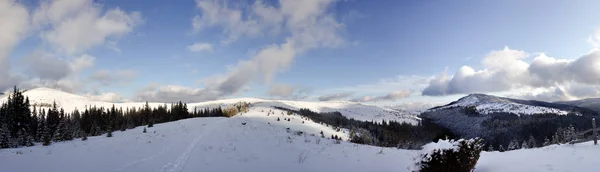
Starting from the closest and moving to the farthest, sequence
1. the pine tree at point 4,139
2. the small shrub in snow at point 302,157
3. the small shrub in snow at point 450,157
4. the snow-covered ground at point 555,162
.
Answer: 1. the small shrub in snow at point 450,157
2. the snow-covered ground at point 555,162
3. the small shrub in snow at point 302,157
4. the pine tree at point 4,139

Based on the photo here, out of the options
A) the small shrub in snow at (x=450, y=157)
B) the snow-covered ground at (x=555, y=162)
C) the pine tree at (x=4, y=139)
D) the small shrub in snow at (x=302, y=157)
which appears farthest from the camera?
the pine tree at (x=4, y=139)

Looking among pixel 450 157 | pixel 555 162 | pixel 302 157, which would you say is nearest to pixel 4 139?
pixel 302 157

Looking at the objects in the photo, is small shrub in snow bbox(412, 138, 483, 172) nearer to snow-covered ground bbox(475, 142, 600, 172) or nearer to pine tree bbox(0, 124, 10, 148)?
snow-covered ground bbox(475, 142, 600, 172)

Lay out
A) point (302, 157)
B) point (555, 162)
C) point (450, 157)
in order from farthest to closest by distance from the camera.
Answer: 1. point (302, 157)
2. point (555, 162)
3. point (450, 157)

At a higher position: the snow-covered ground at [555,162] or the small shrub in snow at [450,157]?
the small shrub in snow at [450,157]

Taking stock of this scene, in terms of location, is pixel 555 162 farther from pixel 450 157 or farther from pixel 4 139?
pixel 4 139

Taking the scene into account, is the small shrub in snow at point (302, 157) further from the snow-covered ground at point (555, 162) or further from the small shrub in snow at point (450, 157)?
the snow-covered ground at point (555, 162)

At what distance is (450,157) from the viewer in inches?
484

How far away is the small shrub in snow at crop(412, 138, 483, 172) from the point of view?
12.3 meters

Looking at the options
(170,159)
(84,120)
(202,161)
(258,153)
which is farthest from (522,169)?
(84,120)

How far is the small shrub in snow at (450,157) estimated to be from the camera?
12.3 metres

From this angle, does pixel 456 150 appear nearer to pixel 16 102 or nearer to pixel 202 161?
pixel 202 161

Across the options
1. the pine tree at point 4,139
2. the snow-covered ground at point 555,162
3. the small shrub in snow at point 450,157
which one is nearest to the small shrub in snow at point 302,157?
the small shrub in snow at point 450,157

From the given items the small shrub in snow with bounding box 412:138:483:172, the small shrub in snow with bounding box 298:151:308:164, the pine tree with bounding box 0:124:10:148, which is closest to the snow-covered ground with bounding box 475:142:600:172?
the small shrub in snow with bounding box 412:138:483:172
